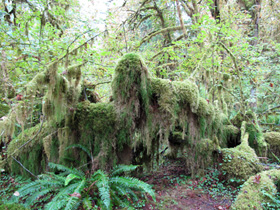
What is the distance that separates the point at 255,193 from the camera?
3074 millimetres

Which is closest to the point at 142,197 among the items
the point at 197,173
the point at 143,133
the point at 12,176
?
the point at 143,133

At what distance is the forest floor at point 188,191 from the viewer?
3670 mm

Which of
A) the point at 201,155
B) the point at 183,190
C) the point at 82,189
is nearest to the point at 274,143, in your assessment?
the point at 201,155

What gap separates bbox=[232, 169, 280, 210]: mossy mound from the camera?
9.34ft

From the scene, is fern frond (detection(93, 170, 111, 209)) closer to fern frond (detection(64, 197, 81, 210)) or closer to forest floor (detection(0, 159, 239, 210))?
fern frond (detection(64, 197, 81, 210))

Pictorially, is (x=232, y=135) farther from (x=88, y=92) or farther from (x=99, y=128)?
(x=88, y=92)

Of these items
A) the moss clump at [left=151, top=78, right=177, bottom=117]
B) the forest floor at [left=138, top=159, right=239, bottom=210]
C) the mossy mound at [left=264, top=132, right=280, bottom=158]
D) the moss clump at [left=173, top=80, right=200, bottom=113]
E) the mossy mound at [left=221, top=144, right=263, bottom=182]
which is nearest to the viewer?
the moss clump at [left=151, top=78, right=177, bottom=117]

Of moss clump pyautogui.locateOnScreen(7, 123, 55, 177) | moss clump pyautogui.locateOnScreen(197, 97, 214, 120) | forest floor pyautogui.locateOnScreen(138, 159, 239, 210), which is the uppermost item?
moss clump pyautogui.locateOnScreen(197, 97, 214, 120)

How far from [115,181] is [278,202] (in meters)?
A: 2.96

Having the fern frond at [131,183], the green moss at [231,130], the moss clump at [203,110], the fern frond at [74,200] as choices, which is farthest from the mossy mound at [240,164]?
the fern frond at [74,200]

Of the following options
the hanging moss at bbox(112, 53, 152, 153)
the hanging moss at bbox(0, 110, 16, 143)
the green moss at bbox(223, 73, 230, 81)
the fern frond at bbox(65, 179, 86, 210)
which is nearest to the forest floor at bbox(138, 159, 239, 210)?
the fern frond at bbox(65, 179, 86, 210)

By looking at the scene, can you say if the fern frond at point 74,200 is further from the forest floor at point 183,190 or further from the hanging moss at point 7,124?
the hanging moss at point 7,124

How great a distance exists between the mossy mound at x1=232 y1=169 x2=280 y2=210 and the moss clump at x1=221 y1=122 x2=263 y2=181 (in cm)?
62

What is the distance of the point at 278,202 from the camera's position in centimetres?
296
